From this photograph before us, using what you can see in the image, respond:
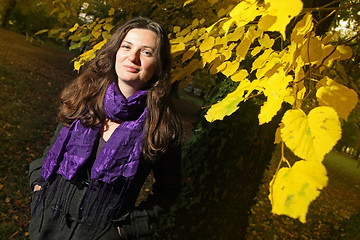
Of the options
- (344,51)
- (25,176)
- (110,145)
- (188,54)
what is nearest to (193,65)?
(188,54)

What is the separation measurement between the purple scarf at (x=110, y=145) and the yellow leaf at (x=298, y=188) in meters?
1.06

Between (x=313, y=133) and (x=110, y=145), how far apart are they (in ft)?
3.89

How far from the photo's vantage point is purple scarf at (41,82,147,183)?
1.54 metres

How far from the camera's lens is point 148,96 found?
1610mm

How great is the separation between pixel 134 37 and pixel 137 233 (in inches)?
48.3

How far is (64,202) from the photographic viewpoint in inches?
62.3

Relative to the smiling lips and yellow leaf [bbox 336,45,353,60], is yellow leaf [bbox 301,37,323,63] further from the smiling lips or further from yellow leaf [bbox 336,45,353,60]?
the smiling lips

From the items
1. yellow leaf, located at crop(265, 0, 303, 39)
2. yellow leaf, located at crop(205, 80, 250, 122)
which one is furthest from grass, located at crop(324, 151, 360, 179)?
yellow leaf, located at crop(265, 0, 303, 39)

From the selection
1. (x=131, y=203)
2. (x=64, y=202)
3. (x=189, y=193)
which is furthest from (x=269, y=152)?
(x=64, y=202)

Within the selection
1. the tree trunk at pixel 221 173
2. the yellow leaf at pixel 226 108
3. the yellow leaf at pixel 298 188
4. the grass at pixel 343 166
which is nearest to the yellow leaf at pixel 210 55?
the yellow leaf at pixel 226 108

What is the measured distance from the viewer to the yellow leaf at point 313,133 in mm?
650

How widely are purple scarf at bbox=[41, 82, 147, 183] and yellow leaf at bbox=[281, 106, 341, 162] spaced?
3.43 feet

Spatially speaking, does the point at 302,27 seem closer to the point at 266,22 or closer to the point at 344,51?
the point at 266,22

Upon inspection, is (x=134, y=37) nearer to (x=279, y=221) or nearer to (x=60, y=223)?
(x=60, y=223)
